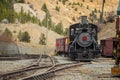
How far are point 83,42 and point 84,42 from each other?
0.09m

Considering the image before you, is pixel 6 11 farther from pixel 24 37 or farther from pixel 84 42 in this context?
pixel 84 42

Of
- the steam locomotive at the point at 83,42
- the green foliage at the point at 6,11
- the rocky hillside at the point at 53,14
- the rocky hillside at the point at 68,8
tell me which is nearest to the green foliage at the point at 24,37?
the rocky hillside at the point at 53,14

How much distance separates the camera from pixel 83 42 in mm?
33812

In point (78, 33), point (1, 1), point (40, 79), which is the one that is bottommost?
point (40, 79)

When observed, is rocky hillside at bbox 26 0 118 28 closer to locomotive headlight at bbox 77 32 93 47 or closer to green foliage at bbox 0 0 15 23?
green foliage at bbox 0 0 15 23

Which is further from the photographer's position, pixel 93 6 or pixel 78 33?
pixel 93 6

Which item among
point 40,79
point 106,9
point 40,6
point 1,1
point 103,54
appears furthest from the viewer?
point 106,9

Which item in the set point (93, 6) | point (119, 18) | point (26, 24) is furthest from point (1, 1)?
point (119, 18)

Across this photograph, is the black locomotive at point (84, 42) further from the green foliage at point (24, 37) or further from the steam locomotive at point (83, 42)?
the green foliage at point (24, 37)

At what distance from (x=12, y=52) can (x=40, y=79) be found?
33038mm

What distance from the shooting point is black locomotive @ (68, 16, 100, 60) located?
3359cm

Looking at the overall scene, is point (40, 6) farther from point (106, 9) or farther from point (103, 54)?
point (103, 54)

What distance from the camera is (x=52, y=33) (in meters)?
105

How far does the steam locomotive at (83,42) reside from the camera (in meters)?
33.6
